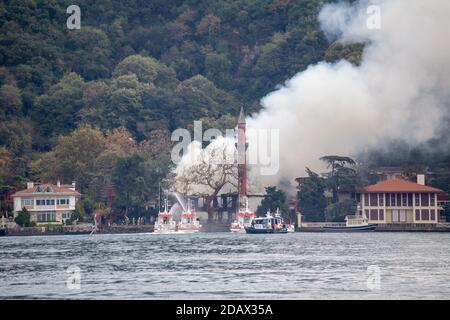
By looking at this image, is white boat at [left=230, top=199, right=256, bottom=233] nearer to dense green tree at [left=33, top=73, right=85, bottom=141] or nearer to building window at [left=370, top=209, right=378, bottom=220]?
building window at [left=370, top=209, right=378, bottom=220]

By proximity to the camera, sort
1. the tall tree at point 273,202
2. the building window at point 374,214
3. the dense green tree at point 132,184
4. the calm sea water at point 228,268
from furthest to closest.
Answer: the dense green tree at point 132,184, the building window at point 374,214, the tall tree at point 273,202, the calm sea water at point 228,268

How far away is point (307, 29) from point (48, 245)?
63.5 meters

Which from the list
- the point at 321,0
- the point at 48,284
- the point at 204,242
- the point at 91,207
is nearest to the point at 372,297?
the point at 48,284

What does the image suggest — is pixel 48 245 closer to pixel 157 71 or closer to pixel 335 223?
pixel 335 223

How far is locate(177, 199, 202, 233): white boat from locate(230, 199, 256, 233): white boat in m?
2.88

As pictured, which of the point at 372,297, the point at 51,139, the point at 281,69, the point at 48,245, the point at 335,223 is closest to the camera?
the point at 372,297

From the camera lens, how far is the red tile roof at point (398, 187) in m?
122

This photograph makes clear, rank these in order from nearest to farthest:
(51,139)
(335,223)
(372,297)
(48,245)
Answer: (372,297)
(48,245)
(335,223)
(51,139)

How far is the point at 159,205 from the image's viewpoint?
126125 millimetres

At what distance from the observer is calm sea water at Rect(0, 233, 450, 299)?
205ft

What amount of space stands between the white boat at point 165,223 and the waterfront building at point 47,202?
7.40 metres

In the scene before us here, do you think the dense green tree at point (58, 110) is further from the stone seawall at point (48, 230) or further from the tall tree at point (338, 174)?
the tall tree at point (338, 174)

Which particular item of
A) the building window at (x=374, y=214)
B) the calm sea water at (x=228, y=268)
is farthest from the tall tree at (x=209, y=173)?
the calm sea water at (x=228, y=268)

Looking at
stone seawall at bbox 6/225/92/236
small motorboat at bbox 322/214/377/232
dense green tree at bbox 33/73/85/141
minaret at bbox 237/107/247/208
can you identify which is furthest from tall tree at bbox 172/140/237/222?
dense green tree at bbox 33/73/85/141
